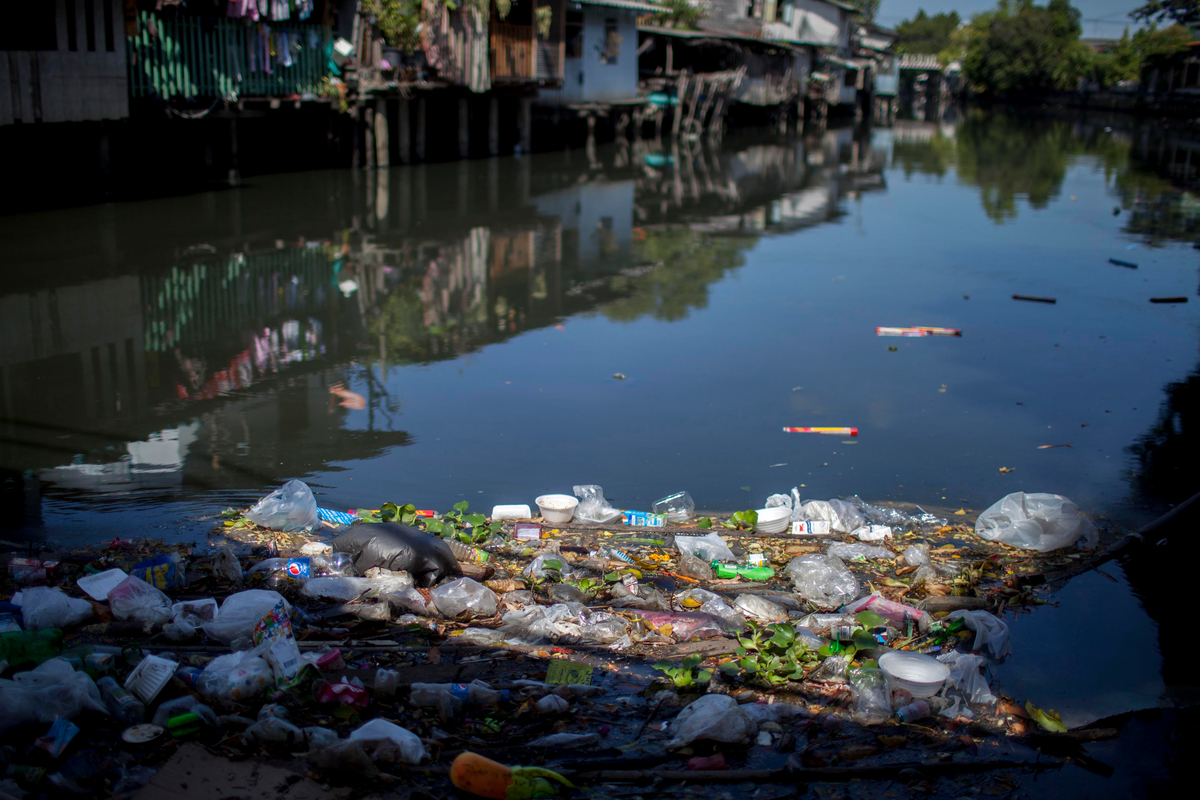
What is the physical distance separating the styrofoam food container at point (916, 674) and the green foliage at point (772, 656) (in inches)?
12.2

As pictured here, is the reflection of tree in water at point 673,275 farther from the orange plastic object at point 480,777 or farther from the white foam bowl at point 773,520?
the orange plastic object at point 480,777

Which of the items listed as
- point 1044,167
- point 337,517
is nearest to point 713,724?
point 337,517

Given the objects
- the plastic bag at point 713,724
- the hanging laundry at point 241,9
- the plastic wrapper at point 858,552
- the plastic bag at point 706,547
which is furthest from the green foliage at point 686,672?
the hanging laundry at point 241,9

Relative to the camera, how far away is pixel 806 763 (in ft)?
10.6

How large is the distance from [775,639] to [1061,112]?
62306 mm

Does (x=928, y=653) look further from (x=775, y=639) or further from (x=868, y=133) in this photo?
(x=868, y=133)

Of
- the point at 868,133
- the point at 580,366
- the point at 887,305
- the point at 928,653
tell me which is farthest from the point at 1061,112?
the point at 928,653

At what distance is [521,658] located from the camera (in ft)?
12.5

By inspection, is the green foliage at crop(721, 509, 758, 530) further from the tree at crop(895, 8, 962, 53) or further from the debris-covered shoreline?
the tree at crop(895, 8, 962, 53)

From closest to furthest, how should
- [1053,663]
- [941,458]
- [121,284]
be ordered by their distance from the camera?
1. [1053,663]
2. [941,458]
3. [121,284]

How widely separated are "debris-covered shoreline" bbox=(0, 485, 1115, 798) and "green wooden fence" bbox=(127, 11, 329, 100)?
13.3 meters

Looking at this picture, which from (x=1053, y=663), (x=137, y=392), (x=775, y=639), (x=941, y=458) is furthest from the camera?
(x=137, y=392)

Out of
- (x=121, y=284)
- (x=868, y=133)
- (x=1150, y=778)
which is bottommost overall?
(x=1150, y=778)

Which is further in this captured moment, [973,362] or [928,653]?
[973,362]
